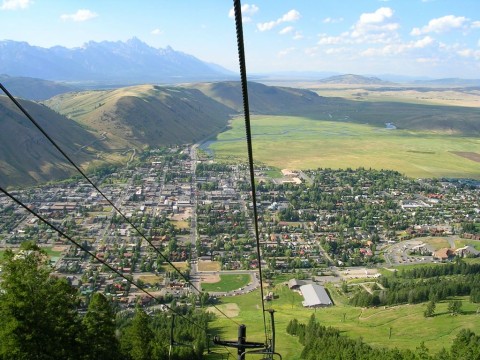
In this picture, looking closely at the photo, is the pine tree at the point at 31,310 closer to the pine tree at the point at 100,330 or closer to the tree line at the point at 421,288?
the pine tree at the point at 100,330

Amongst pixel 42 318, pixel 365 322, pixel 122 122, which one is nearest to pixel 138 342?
pixel 42 318

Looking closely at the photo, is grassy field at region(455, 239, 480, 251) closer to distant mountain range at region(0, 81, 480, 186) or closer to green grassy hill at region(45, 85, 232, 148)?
distant mountain range at region(0, 81, 480, 186)

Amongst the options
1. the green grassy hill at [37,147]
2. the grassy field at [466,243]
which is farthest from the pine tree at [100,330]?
the green grassy hill at [37,147]

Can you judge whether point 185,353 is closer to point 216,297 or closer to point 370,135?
point 216,297

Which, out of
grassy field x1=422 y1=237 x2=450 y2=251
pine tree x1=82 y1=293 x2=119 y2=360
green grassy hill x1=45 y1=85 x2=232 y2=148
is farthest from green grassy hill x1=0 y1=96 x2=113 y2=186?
pine tree x1=82 y1=293 x2=119 y2=360

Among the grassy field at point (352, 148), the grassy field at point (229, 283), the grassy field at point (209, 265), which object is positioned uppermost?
the grassy field at point (352, 148)

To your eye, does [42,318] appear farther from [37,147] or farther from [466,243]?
[37,147]

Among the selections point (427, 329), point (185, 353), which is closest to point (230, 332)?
point (185, 353)
